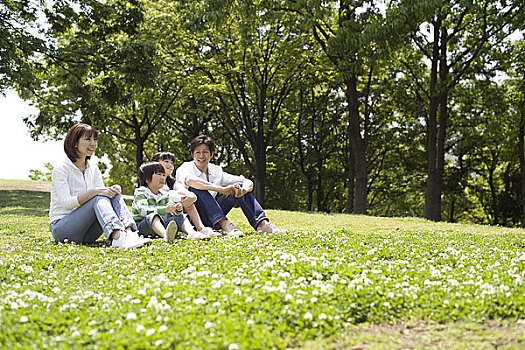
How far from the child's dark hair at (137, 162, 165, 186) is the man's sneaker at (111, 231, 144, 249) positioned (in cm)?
132

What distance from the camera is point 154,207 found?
838 centimetres

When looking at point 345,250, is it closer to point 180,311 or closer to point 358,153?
point 180,311

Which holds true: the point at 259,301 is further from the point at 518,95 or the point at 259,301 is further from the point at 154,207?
the point at 518,95

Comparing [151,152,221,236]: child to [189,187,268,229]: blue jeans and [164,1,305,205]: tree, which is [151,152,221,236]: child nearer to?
[189,187,268,229]: blue jeans

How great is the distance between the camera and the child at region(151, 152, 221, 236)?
27.2 feet

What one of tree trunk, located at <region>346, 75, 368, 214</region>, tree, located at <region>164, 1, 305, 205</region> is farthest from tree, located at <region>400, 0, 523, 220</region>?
tree, located at <region>164, 1, 305, 205</region>

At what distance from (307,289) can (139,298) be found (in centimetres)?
161

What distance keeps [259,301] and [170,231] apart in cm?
376

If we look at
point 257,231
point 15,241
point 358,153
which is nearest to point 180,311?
point 257,231

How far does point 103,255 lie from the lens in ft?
22.8

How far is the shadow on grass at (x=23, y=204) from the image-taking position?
15339mm

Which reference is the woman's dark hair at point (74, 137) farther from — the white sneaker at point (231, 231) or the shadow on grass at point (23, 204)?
the shadow on grass at point (23, 204)

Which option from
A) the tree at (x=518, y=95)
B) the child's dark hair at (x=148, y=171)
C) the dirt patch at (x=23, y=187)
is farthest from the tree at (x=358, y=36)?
the dirt patch at (x=23, y=187)

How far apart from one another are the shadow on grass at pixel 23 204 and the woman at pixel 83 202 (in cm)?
759
